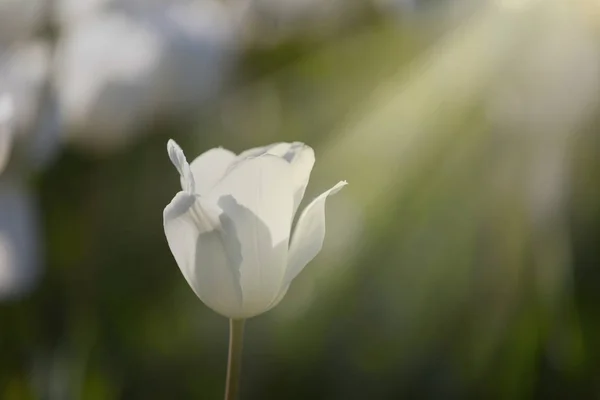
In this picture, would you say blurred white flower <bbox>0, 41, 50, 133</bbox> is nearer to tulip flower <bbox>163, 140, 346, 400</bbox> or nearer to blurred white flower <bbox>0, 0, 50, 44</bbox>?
blurred white flower <bbox>0, 0, 50, 44</bbox>

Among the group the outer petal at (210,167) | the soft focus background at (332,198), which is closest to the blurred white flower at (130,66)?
the soft focus background at (332,198)

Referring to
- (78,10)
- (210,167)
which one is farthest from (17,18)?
(210,167)

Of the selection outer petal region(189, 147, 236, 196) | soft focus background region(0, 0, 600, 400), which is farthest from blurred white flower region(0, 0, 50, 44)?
outer petal region(189, 147, 236, 196)

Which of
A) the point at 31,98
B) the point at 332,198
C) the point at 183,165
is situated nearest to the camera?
the point at 183,165

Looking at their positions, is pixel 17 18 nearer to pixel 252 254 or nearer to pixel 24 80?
pixel 24 80

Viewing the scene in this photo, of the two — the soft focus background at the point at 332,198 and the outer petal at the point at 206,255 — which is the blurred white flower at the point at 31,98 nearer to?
the soft focus background at the point at 332,198

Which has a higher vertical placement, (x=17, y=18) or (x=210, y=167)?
(x=17, y=18)

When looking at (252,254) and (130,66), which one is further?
(130,66)
